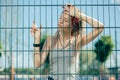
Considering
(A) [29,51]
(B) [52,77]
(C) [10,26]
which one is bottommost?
(B) [52,77]

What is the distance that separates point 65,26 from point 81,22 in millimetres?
218

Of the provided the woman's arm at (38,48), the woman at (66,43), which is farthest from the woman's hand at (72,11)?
the woman's arm at (38,48)

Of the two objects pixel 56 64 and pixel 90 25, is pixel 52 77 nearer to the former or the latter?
pixel 56 64

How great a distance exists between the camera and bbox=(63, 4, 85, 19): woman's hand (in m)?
5.04

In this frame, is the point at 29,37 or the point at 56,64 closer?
the point at 56,64

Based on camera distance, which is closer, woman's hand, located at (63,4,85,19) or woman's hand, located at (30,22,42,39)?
woman's hand, located at (63,4,85,19)

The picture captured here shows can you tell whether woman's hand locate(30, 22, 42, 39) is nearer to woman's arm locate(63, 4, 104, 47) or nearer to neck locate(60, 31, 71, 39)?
neck locate(60, 31, 71, 39)

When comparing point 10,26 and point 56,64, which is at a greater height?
point 10,26

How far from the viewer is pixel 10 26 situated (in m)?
5.14

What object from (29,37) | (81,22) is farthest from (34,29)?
(81,22)

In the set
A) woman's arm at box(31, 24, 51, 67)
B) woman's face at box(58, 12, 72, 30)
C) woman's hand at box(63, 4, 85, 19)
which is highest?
woman's hand at box(63, 4, 85, 19)

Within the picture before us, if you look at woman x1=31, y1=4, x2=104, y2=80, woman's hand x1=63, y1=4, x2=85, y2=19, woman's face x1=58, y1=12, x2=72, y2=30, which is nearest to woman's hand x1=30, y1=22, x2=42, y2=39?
woman x1=31, y1=4, x2=104, y2=80

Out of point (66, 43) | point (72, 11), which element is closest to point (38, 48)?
point (66, 43)

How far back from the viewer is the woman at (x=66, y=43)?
5.02 meters
